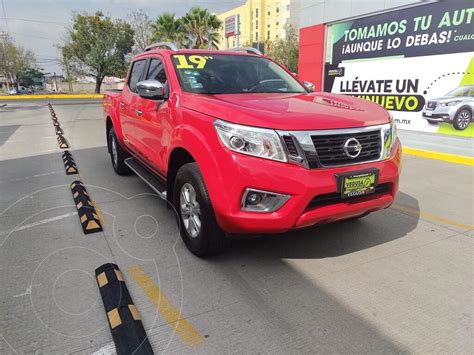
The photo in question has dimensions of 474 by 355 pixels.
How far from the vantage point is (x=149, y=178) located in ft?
15.1

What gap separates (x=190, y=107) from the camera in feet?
11.1

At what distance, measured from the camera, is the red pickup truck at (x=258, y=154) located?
9.14 feet

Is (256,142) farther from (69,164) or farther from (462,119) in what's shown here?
(462,119)

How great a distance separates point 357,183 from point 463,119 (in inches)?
267

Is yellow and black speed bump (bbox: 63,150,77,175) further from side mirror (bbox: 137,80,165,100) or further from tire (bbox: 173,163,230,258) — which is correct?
tire (bbox: 173,163,230,258)

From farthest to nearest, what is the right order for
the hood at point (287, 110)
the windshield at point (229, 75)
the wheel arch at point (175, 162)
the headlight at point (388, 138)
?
1. the windshield at point (229, 75)
2. the wheel arch at point (175, 162)
3. the headlight at point (388, 138)
4. the hood at point (287, 110)

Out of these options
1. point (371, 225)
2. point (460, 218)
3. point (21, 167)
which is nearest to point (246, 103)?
point (371, 225)

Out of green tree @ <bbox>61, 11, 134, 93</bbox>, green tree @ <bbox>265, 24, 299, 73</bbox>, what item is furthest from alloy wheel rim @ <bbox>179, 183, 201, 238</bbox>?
green tree @ <bbox>61, 11, 134, 93</bbox>

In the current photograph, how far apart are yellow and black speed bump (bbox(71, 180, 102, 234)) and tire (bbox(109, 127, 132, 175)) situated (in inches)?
32.1

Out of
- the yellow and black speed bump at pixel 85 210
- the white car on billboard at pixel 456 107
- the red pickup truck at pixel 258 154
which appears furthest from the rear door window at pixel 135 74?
the white car on billboard at pixel 456 107

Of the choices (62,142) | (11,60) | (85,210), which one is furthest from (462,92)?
(11,60)

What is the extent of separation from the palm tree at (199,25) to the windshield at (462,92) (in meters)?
28.7

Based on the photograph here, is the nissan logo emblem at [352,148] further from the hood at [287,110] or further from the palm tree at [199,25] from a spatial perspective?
the palm tree at [199,25]

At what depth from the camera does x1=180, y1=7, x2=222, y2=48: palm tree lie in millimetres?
34781
